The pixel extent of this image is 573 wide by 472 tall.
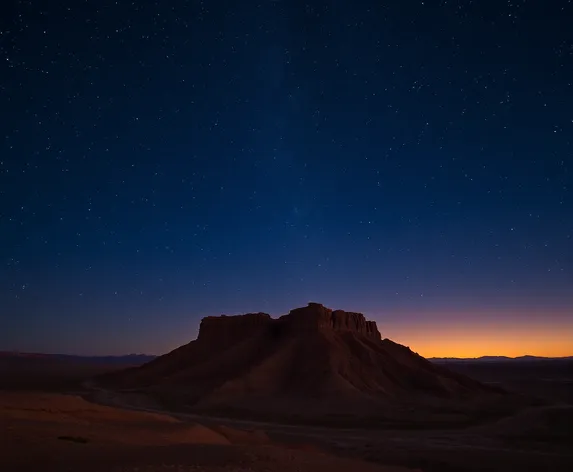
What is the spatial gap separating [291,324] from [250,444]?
45.2 meters

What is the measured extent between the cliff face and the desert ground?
85.0ft

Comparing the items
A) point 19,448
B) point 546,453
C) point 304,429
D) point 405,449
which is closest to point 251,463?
point 19,448

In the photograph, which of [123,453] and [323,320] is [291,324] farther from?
[123,453]

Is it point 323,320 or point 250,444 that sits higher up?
point 323,320

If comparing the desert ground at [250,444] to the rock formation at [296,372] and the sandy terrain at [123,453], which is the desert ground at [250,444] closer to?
the sandy terrain at [123,453]

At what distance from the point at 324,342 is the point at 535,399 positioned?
24.5 metres

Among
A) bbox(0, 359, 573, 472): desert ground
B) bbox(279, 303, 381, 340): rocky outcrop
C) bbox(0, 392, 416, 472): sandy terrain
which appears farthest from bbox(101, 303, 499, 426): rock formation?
bbox(0, 392, 416, 472): sandy terrain

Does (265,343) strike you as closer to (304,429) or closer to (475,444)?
(304,429)

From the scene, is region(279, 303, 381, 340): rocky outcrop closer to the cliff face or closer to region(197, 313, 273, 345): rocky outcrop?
the cliff face

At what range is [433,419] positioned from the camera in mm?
42500

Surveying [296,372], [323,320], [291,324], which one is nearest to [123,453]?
[296,372]

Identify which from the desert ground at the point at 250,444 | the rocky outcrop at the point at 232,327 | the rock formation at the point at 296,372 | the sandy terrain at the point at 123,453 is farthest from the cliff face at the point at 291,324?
the sandy terrain at the point at 123,453

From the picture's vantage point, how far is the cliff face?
221ft

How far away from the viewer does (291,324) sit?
69062 millimetres
